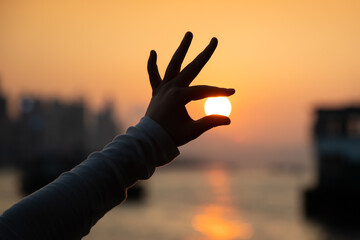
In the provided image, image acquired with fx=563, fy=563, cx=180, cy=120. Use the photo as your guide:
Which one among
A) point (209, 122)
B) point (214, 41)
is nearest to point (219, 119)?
point (209, 122)

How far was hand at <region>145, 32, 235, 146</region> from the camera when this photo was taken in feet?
3.36

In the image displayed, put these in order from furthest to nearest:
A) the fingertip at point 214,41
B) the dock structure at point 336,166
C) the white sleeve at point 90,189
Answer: the dock structure at point 336,166
the fingertip at point 214,41
the white sleeve at point 90,189

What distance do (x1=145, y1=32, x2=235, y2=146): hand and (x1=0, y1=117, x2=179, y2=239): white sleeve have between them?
21 mm

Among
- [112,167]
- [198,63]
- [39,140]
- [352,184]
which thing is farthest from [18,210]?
[39,140]

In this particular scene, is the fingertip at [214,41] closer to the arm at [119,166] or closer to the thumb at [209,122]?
the arm at [119,166]

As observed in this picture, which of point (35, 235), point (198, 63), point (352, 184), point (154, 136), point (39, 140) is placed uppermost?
point (198, 63)

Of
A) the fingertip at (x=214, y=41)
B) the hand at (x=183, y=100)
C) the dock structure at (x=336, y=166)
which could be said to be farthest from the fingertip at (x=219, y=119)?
the dock structure at (x=336, y=166)

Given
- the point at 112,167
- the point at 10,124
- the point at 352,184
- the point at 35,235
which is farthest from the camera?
the point at 10,124

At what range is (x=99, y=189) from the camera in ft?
3.12

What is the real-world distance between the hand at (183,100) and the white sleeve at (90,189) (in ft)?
0.07

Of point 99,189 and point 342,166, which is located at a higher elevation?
point 99,189

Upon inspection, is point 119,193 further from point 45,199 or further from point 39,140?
point 39,140

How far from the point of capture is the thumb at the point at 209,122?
1.04m

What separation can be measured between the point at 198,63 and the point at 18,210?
1.35 ft
